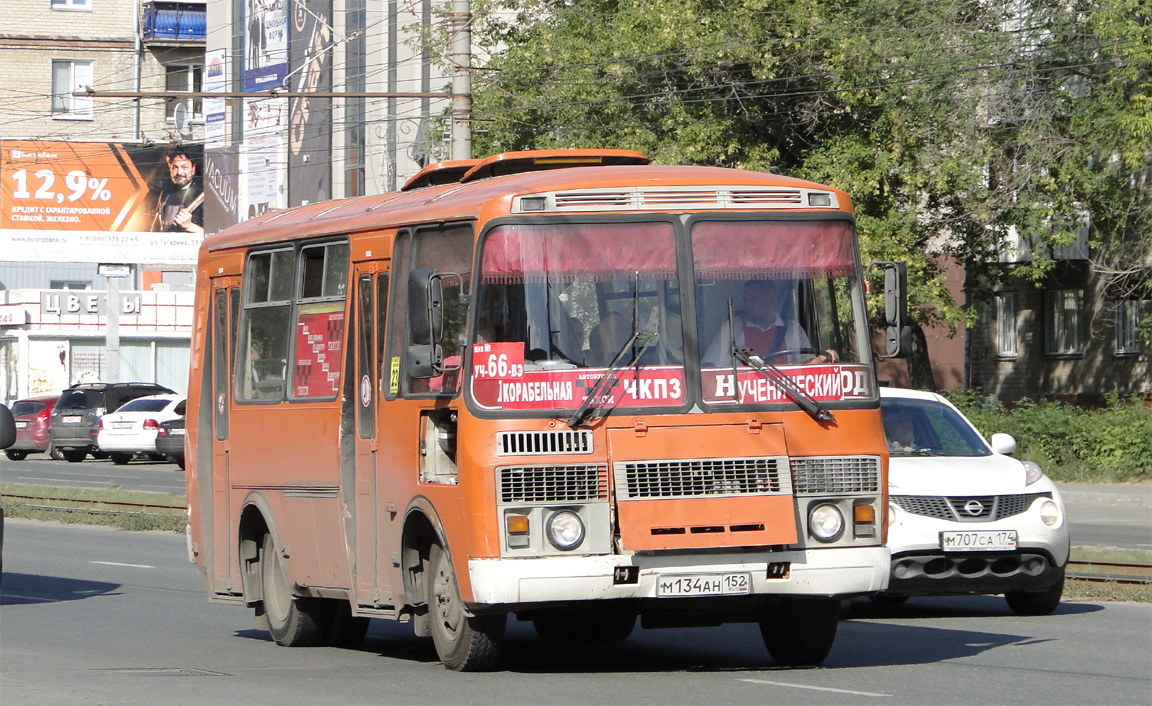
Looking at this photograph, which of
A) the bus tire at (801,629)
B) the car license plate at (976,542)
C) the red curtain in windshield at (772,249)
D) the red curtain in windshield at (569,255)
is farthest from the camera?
the car license plate at (976,542)

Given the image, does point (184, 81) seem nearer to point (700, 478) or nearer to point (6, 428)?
point (6, 428)

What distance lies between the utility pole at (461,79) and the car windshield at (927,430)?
7697 mm

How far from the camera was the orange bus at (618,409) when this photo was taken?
9.28 metres

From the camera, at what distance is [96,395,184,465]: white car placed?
134 feet

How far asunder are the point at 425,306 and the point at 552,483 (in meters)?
1.18

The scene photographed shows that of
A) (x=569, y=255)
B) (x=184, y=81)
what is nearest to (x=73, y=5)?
(x=184, y=81)

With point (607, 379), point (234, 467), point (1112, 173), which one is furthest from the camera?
point (1112, 173)

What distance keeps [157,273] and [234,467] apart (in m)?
64.4

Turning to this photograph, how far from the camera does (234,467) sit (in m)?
12.6

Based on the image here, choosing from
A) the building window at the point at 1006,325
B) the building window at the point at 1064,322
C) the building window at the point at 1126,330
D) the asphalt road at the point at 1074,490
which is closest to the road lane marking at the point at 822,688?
the asphalt road at the point at 1074,490

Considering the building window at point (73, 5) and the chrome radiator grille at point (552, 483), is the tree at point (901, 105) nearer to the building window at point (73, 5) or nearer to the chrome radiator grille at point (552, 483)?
the chrome radiator grille at point (552, 483)

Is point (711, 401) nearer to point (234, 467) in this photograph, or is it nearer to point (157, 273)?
point (234, 467)

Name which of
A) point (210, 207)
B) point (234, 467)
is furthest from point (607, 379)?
point (210, 207)

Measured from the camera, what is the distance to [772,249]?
32.6ft
